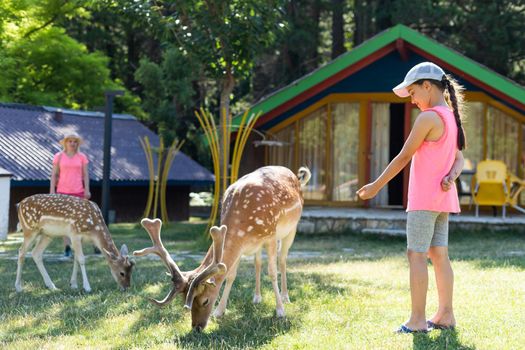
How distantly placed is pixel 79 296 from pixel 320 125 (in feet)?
30.4

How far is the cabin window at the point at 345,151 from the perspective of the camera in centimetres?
1571

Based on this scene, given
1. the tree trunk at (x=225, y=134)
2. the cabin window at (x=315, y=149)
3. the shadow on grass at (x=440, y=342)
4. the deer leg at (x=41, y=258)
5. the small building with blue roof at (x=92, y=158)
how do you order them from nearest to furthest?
the shadow on grass at (x=440, y=342), the deer leg at (x=41, y=258), the tree trunk at (x=225, y=134), the small building with blue roof at (x=92, y=158), the cabin window at (x=315, y=149)

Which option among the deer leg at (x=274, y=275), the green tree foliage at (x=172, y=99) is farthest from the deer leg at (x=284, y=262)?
the green tree foliage at (x=172, y=99)

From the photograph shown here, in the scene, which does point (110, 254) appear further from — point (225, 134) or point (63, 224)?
point (225, 134)

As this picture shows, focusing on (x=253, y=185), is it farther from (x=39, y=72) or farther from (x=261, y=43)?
(x=39, y=72)

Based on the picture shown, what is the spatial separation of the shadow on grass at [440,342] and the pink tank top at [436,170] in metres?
0.86

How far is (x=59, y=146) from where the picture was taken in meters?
16.9

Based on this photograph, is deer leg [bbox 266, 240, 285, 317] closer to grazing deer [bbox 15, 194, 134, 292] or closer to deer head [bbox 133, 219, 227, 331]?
deer head [bbox 133, 219, 227, 331]

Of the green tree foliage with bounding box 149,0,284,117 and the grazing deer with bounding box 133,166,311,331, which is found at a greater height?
the green tree foliage with bounding box 149,0,284,117

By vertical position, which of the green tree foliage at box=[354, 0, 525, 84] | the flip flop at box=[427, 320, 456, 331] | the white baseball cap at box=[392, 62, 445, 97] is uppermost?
the green tree foliage at box=[354, 0, 525, 84]

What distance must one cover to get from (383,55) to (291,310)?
29.5ft

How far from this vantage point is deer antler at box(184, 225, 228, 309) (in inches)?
211

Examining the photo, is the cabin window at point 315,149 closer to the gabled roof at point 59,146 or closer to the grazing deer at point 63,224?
the gabled roof at point 59,146

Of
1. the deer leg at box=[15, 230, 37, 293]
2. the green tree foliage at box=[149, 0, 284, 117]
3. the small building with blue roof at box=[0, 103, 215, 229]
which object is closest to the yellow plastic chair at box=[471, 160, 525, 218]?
the green tree foliage at box=[149, 0, 284, 117]
